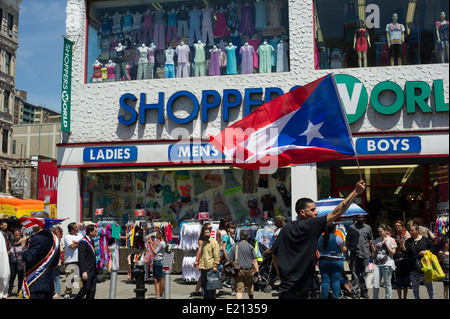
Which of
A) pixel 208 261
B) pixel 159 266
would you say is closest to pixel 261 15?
pixel 159 266

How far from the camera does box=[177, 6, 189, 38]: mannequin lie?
20188 millimetres

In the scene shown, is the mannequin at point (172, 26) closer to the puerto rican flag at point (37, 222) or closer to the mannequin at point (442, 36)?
the mannequin at point (442, 36)

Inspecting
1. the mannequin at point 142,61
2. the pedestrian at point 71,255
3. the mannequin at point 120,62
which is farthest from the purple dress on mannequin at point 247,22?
the pedestrian at point 71,255

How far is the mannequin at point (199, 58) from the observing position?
19.6 metres

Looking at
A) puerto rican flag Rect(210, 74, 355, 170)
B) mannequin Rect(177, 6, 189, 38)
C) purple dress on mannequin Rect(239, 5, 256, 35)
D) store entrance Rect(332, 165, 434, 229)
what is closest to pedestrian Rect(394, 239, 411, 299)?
puerto rican flag Rect(210, 74, 355, 170)

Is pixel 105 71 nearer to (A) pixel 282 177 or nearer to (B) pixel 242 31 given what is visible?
(B) pixel 242 31

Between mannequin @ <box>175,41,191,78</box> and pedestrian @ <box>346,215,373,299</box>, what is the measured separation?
382 inches

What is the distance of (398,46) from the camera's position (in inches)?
732

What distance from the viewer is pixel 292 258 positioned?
18.4ft

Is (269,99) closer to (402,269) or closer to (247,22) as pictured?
(247,22)

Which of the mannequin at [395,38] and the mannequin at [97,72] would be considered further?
the mannequin at [97,72]

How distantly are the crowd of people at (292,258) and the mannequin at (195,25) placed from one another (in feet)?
28.1

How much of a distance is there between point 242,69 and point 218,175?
4033 millimetres
